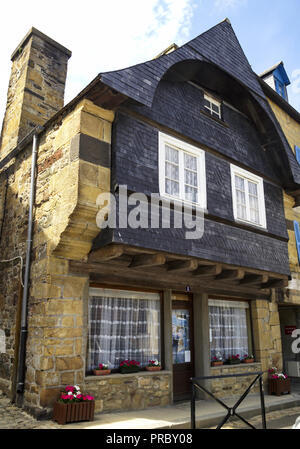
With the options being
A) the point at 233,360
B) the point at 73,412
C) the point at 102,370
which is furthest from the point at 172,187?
the point at 233,360

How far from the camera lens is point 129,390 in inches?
258

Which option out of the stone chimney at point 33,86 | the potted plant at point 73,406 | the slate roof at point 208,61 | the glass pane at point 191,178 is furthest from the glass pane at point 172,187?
the stone chimney at point 33,86

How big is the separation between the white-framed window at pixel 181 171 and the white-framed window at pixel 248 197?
1.08 metres

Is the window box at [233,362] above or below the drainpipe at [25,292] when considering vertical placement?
below

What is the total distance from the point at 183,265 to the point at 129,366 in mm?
2081

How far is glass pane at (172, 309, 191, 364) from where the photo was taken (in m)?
8.04

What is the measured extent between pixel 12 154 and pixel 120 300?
163 inches

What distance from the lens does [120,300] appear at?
23.5ft

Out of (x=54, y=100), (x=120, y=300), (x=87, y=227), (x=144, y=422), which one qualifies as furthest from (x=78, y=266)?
(x=54, y=100)

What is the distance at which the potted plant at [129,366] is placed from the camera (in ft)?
21.9

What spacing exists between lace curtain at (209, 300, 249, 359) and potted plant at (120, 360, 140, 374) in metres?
2.38

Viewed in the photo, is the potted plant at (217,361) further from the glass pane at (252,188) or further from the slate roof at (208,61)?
the slate roof at (208,61)

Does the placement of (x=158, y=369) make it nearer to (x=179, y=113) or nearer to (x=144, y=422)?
(x=144, y=422)
